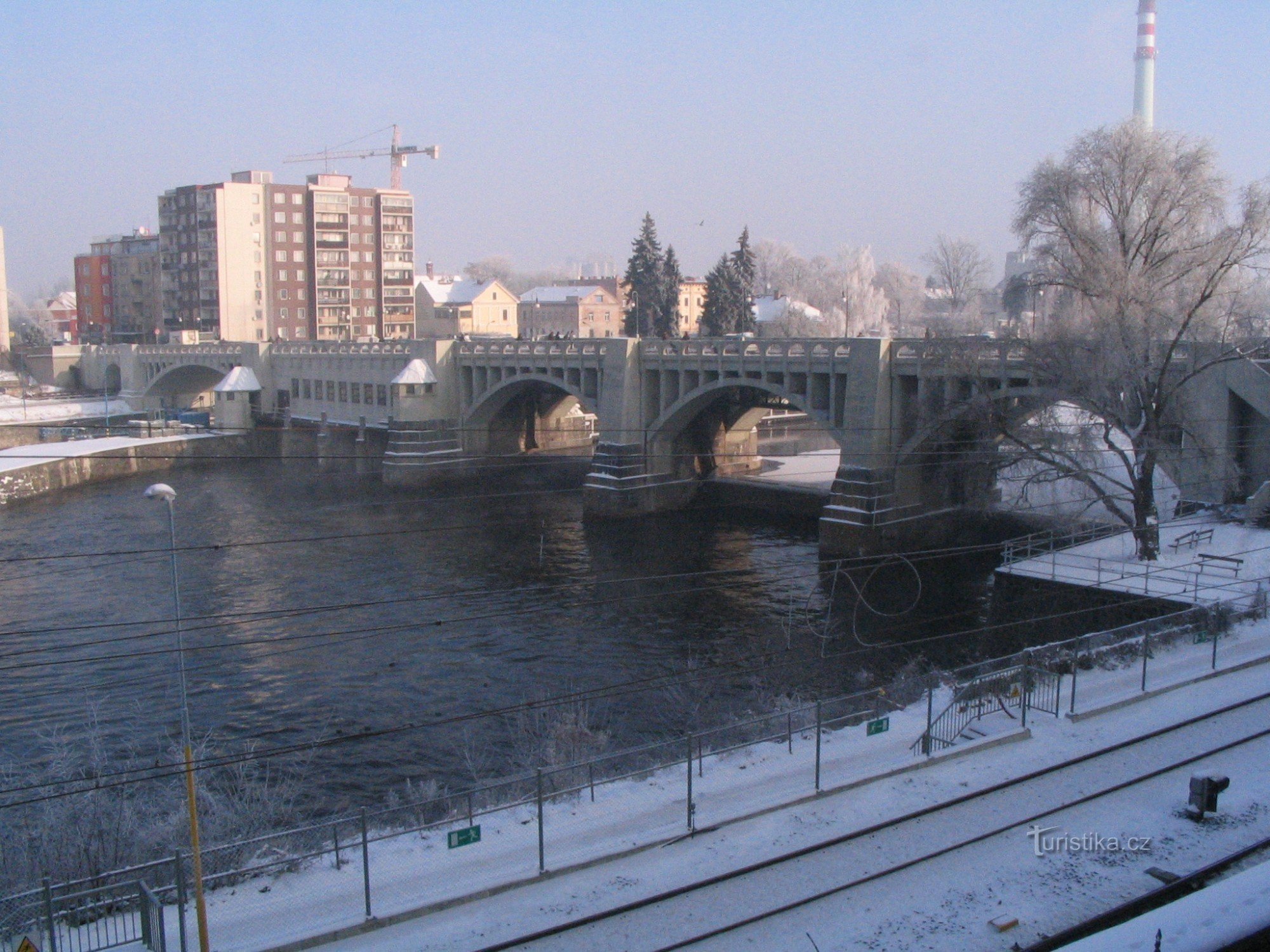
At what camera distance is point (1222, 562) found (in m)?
22.9

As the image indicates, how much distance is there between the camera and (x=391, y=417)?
50.8 m

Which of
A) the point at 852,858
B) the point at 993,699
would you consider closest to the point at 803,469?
the point at 993,699

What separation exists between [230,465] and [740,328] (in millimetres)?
30324

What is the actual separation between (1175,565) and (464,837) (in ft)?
59.0

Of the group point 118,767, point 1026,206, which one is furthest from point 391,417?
point 118,767

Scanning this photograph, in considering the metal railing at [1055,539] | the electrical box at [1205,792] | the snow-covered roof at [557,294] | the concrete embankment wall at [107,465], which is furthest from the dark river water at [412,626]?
the snow-covered roof at [557,294]

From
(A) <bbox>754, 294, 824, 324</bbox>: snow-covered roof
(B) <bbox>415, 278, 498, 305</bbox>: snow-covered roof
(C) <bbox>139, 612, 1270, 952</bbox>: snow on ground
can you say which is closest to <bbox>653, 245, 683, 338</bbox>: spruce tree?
(A) <bbox>754, 294, 824, 324</bbox>: snow-covered roof

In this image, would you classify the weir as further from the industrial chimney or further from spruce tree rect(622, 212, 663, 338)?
the industrial chimney

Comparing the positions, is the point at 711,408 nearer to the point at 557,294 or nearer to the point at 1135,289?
the point at 1135,289

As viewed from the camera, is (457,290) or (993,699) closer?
(993,699)

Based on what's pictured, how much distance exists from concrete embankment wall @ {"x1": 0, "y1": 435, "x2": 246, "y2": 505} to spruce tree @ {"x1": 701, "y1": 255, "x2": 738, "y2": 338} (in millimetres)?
27687

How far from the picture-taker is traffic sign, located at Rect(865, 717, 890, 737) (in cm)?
1414

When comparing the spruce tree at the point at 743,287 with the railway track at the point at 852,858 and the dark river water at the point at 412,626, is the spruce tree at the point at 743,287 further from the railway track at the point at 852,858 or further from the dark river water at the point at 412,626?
the railway track at the point at 852,858
